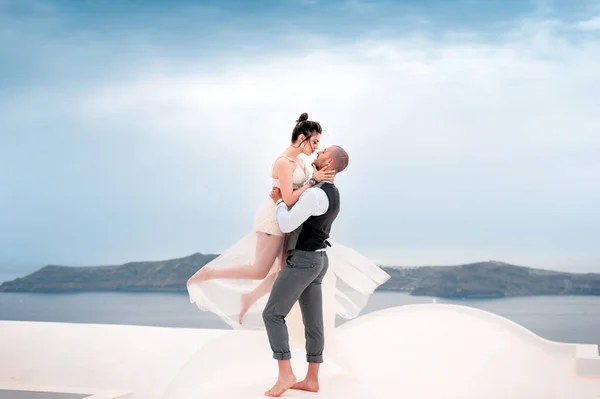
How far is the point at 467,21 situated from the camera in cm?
1168

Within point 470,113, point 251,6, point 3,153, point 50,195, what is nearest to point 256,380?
point 470,113

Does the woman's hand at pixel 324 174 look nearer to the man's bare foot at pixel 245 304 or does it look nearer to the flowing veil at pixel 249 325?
the flowing veil at pixel 249 325

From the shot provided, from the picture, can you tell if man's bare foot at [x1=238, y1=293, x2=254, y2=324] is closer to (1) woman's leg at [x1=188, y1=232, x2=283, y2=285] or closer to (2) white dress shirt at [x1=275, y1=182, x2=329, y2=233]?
(1) woman's leg at [x1=188, y1=232, x2=283, y2=285]

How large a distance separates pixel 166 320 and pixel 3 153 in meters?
4.49

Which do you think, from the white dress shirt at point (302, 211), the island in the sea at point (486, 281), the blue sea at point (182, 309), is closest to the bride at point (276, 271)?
the white dress shirt at point (302, 211)

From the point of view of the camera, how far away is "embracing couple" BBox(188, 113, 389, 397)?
455 centimetres

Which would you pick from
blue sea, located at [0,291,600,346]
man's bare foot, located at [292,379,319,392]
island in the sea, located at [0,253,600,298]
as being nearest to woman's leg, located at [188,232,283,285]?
man's bare foot, located at [292,379,319,392]

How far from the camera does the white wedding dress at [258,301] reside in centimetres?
492

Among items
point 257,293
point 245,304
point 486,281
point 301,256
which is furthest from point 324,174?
point 486,281

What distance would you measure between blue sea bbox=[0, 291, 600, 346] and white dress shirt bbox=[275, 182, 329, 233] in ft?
20.0

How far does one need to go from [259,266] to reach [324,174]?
2.35 ft

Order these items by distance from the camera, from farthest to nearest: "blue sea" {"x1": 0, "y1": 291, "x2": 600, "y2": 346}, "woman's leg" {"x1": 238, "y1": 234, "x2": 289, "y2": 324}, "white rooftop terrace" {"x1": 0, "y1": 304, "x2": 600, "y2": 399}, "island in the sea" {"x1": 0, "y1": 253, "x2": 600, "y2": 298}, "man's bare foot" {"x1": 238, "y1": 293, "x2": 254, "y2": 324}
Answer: "island in the sea" {"x1": 0, "y1": 253, "x2": 600, "y2": 298}
"blue sea" {"x1": 0, "y1": 291, "x2": 600, "y2": 346}
"white rooftop terrace" {"x1": 0, "y1": 304, "x2": 600, "y2": 399}
"man's bare foot" {"x1": 238, "y1": 293, "x2": 254, "y2": 324}
"woman's leg" {"x1": 238, "y1": 234, "x2": 289, "y2": 324}

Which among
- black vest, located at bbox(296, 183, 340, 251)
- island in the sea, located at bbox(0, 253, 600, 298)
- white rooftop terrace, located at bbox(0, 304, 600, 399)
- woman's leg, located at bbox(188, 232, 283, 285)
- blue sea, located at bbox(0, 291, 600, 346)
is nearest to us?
black vest, located at bbox(296, 183, 340, 251)

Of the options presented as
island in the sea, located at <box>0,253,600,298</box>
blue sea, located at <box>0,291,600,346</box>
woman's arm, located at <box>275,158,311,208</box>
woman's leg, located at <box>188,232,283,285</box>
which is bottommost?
blue sea, located at <box>0,291,600,346</box>
